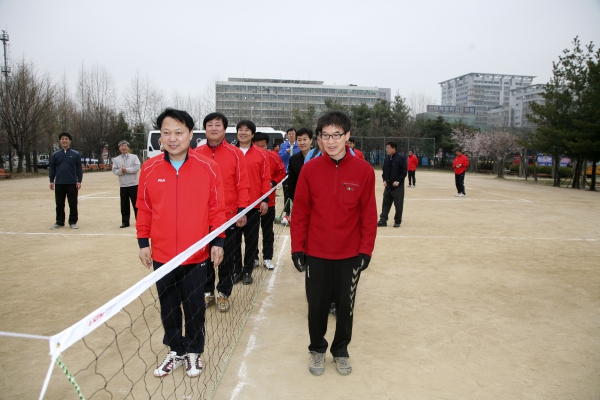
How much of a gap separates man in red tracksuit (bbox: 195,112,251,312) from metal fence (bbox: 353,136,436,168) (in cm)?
3618

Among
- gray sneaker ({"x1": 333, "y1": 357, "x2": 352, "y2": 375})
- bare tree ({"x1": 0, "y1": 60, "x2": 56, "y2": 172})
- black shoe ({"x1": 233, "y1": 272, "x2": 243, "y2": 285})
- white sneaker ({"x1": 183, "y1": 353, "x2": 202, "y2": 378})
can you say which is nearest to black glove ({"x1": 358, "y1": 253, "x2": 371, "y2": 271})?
gray sneaker ({"x1": 333, "y1": 357, "x2": 352, "y2": 375})

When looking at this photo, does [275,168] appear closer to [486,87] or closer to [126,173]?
[126,173]

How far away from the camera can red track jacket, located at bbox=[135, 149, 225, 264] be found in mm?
2826

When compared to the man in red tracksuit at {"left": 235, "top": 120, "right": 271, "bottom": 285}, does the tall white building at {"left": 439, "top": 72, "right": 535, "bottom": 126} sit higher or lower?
higher

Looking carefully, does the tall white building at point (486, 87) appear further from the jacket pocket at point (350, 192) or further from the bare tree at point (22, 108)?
the jacket pocket at point (350, 192)

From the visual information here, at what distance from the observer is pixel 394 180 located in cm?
894

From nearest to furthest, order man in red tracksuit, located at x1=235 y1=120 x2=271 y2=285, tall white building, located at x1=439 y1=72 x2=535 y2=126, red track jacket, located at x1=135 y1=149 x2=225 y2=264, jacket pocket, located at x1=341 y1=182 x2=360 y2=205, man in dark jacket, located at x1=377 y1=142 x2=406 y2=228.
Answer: red track jacket, located at x1=135 y1=149 x2=225 y2=264 → jacket pocket, located at x1=341 y1=182 x2=360 y2=205 → man in red tracksuit, located at x1=235 y1=120 x2=271 y2=285 → man in dark jacket, located at x1=377 y1=142 x2=406 y2=228 → tall white building, located at x1=439 y1=72 x2=535 y2=126

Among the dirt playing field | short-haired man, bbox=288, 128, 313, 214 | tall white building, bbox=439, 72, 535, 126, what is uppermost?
tall white building, bbox=439, 72, 535, 126

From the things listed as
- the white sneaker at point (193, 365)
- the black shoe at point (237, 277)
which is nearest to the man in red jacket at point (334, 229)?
the white sneaker at point (193, 365)

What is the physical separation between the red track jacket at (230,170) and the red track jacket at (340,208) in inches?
54.5

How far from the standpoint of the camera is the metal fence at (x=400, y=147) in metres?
41.1

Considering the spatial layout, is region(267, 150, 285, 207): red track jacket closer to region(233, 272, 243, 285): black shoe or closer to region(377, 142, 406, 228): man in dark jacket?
region(233, 272, 243, 285): black shoe

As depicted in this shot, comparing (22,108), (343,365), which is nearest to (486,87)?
(22,108)

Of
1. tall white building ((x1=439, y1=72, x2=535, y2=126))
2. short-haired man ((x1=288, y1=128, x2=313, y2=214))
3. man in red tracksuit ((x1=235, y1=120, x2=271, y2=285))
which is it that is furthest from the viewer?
tall white building ((x1=439, y1=72, x2=535, y2=126))
